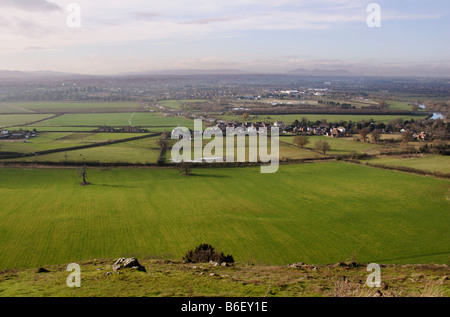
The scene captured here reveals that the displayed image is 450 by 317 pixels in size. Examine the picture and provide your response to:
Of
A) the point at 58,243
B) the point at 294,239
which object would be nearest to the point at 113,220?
the point at 58,243

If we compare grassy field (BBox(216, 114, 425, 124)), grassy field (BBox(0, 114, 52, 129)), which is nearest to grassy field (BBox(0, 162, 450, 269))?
grassy field (BBox(0, 114, 52, 129))

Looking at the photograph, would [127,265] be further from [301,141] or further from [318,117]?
[318,117]

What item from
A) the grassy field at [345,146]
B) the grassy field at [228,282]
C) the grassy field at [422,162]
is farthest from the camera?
the grassy field at [345,146]

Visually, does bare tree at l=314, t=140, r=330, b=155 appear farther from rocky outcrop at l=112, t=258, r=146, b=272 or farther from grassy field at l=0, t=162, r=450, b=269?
rocky outcrop at l=112, t=258, r=146, b=272

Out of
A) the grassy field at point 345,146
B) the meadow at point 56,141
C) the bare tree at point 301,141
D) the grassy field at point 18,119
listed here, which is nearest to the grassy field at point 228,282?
the grassy field at point 345,146

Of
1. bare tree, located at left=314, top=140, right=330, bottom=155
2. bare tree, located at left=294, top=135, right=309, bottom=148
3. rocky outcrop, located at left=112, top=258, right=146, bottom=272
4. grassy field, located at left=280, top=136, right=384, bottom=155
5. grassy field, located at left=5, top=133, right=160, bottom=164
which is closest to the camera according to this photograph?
rocky outcrop, located at left=112, top=258, right=146, bottom=272

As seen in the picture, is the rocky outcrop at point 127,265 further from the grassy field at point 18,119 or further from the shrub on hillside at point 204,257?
the grassy field at point 18,119

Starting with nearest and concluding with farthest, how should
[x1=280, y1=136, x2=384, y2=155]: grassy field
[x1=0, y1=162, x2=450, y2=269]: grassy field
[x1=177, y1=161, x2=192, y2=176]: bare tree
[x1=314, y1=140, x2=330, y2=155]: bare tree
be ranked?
1. [x1=0, y1=162, x2=450, y2=269]: grassy field
2. [x1=177, y1=161, x2=192, y2=176]: bare tree
3. [x1=314, y1=140, x2=330, y2=155]: bare tree
4. [x1=280, y1=136, x2=384, y2=155]: grassy field

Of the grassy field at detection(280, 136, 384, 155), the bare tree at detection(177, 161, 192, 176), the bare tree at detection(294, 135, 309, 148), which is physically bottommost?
the bare tree at detection(177, 161, 192, 176)

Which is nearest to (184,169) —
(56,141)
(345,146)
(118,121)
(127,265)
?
(127,265)
